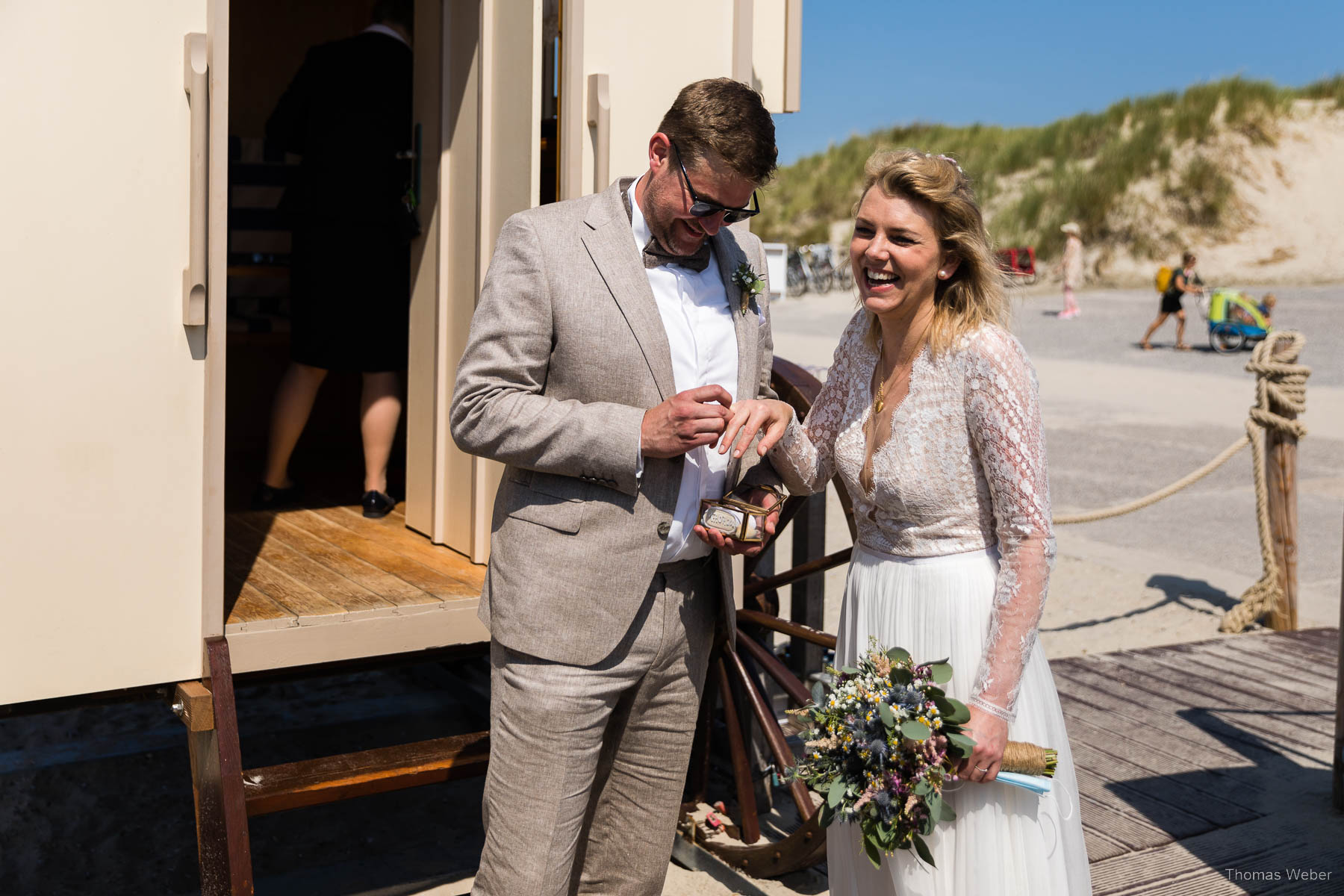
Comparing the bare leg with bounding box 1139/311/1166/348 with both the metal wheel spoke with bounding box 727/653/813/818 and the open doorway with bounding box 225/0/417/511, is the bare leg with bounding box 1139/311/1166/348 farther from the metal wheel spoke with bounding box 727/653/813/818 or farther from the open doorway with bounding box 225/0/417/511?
the metal wheel spoke with bounding box 727/653/813/818

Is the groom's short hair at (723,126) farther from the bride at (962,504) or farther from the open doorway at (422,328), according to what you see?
the open doorway at (422,328)

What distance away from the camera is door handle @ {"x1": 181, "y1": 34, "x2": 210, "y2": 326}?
290 cm

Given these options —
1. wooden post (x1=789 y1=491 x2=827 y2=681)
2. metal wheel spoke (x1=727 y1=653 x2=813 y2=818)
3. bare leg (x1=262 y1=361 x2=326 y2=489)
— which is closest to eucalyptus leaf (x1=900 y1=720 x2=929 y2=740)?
metal wheel spoke (x1=727 y1=653 x2=813 y2=818)

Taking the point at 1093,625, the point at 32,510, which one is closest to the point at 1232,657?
the point at 1093,625

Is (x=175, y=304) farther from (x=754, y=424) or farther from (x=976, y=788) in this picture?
(x=976, y=788)

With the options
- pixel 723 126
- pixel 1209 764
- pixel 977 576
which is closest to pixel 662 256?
pixel 723 126

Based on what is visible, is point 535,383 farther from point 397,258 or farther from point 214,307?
point 397,258

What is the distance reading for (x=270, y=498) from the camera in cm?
478

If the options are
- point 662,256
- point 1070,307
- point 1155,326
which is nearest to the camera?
point 662,256

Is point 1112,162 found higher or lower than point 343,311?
higher

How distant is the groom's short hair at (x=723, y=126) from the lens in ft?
7.82

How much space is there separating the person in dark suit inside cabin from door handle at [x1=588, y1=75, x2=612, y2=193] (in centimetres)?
114

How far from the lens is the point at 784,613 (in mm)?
7344

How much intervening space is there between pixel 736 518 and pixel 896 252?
58 cm
